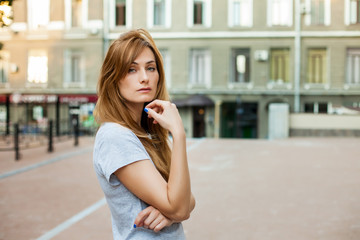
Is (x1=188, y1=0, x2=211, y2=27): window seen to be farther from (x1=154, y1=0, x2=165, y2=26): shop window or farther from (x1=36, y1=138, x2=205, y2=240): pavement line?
(x1=36, y1=138, x2=205, y2=240): pavement line

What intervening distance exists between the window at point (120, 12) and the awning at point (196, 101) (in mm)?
5452

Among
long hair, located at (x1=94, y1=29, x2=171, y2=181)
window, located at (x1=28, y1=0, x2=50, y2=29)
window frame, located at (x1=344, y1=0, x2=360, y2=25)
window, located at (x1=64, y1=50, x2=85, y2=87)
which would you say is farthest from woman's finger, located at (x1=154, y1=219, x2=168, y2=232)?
window, located at (x1=28, y1=0, x2=50, y2=29)

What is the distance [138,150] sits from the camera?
1.47m

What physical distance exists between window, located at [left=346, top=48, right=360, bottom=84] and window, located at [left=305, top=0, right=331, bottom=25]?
76.2 inches

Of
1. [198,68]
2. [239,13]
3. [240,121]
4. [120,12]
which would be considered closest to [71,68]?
[120,12]

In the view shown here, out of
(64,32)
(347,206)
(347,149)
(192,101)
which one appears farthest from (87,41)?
(347,206)

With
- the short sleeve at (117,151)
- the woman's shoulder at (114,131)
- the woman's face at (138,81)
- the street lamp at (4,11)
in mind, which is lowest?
the short sleeve at (117,151)

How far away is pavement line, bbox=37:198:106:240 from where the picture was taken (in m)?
4.59

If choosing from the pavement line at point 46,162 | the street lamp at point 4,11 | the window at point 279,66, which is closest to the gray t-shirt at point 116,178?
the street lamp at point 4,11

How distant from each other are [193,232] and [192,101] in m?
15.7

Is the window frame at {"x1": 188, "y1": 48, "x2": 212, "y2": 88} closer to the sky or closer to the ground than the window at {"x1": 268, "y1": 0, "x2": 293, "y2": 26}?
closer to the ground

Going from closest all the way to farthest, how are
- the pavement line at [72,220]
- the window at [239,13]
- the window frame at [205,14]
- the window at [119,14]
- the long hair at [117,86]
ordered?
the long hair at [117,86] → the pavement line at [72,220] → the window at [239,13] → the window frame at [205,14] → the window at [119,14]

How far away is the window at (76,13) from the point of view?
21969mm

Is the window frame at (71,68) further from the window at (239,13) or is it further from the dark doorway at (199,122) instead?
the window at (239,13)
